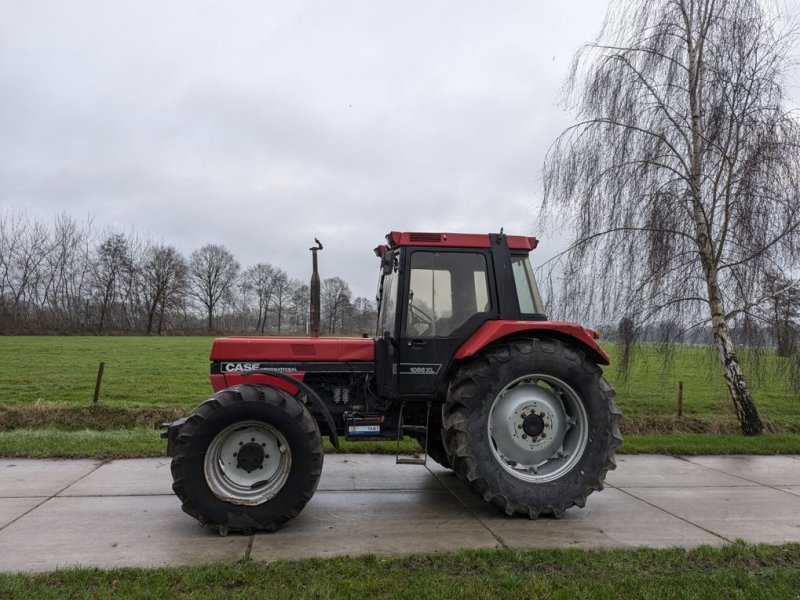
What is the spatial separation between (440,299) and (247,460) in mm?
2062

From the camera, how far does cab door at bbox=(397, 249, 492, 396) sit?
4.79 m

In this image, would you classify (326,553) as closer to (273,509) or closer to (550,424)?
(273,509)

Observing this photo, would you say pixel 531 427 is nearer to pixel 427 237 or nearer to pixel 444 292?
pixel 444 292

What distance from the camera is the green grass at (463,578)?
3.24m

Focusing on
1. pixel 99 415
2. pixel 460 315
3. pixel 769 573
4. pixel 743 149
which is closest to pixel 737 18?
pixel 743 149

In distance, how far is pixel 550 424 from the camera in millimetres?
4883

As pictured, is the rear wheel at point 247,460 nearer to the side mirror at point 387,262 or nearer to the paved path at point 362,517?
the paved path at point 362,517

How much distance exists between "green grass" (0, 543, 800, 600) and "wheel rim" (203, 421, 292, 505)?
2.61 ft

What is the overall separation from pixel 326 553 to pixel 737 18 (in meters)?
9.30

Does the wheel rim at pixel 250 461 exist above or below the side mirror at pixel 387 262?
below

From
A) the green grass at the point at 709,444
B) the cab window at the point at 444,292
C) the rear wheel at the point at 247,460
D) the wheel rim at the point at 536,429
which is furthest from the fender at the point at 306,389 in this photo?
the green grass at the point at 709,444

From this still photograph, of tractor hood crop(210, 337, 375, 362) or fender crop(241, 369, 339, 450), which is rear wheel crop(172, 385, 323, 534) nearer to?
fender crop(241, 369, 339, 450)

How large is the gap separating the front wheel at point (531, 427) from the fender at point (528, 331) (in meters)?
0.10

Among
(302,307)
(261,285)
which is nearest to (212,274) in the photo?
(261,285)
